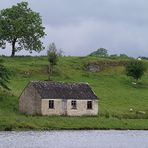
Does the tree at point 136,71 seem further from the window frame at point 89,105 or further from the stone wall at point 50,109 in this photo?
the stone wall at point 50,109

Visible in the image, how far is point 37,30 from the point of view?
15062 cm

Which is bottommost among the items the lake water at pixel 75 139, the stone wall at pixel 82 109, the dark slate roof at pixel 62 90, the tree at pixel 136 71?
the lake water at pixel 75 139

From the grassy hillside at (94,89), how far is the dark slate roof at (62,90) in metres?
3.60

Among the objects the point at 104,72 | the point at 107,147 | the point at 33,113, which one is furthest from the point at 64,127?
the point at 104,72

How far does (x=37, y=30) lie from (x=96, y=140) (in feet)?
252

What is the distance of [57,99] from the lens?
343 feet

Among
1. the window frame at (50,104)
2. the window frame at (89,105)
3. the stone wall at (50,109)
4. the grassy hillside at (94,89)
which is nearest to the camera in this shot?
the grassy hillside at (94,89)

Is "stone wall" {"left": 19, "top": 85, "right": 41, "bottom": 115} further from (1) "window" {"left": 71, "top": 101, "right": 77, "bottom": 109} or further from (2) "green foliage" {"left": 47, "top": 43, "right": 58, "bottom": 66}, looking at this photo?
(2) "green foliage" {"left": 47, "top": 43, "right": 58, "bottom": 66}

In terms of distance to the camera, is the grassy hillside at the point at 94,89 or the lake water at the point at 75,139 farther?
the grassy hillside at the point at 94,89

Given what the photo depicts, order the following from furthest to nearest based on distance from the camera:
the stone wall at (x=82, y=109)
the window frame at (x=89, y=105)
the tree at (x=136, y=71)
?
the tree at (x=136, y=71)
the window frame at (x=89, y=105)
the stone wall at (x=82, y=109)

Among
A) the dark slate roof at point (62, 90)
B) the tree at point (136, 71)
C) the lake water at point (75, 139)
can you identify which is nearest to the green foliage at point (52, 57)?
the tree at point (136, 71)

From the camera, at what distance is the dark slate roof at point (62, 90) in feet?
342

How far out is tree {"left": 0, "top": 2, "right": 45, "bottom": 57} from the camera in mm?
149750

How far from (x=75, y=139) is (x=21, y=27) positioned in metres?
75.1
